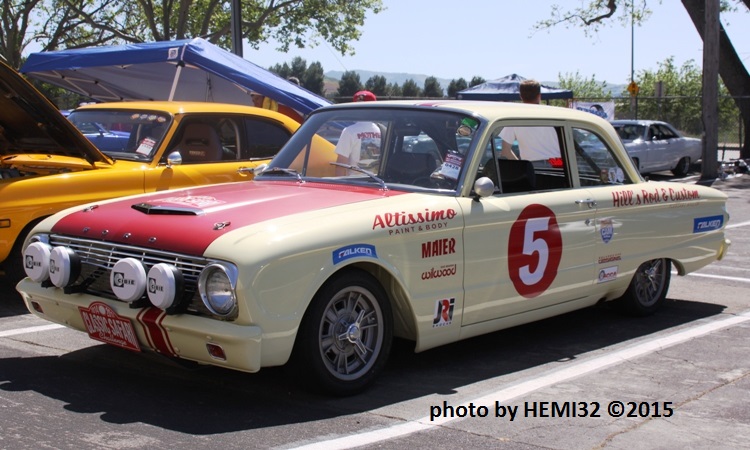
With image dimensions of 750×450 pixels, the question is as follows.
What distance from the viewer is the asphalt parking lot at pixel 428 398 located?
14.3ft

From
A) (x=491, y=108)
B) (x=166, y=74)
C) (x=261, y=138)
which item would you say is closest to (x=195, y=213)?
(x=491, y=108)

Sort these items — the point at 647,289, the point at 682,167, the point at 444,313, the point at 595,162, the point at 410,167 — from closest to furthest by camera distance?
the point at 444,313 < the point at 410,167 < the point at 595,162 < the point at 647,289 < the point at 682,167

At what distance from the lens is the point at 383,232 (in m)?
5.02

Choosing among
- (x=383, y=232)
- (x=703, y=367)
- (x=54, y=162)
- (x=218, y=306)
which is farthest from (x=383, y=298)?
(x=54, y=162)

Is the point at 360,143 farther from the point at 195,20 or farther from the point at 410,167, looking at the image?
the point at 195,20

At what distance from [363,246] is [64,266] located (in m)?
1.69

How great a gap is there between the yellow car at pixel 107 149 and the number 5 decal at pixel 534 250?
8.35ft

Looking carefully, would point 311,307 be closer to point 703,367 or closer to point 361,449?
point 361,449

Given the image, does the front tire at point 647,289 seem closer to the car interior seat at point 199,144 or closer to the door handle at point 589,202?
the door handle at point 589,202

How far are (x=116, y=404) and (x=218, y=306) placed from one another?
84 centimetres

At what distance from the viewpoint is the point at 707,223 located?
7543mm

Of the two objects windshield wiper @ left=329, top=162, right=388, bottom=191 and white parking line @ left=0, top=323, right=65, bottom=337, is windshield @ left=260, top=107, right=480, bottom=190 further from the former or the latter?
white parking line @ left=0, top=323, right=65, bottom=337

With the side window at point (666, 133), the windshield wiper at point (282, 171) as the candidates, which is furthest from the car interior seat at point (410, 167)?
the side window at point (666, 133)

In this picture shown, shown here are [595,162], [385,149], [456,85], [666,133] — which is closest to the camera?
[385,149]
